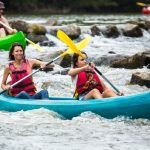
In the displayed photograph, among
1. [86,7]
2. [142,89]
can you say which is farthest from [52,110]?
[86,7]

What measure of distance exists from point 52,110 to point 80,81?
0.53m

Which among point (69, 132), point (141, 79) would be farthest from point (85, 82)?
point (141, 79)

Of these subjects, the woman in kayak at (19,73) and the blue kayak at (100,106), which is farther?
the woman in kayak at (19,73)

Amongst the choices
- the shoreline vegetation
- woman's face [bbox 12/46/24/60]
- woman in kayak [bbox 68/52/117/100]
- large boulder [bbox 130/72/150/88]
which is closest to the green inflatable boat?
large boulder [bbox 130/72/150/88]

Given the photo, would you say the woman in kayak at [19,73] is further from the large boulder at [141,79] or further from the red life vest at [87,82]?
the large boulder at [141,79]

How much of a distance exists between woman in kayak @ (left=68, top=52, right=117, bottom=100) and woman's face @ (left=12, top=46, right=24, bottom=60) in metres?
0.66

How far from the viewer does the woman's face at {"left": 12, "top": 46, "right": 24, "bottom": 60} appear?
7055 millimetres

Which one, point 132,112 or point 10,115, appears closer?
point 132,112

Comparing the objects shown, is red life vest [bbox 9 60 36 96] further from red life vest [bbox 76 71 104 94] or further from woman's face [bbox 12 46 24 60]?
red life vest [bbox 76 71 104 94]

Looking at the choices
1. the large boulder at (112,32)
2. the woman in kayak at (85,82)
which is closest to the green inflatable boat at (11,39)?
the woman in kayak at (85,82)

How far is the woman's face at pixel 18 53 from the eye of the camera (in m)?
7.05

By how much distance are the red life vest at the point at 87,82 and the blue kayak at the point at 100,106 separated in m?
0.26

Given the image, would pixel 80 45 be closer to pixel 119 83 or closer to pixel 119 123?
pixel 119 123

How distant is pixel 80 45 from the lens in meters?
7.75
